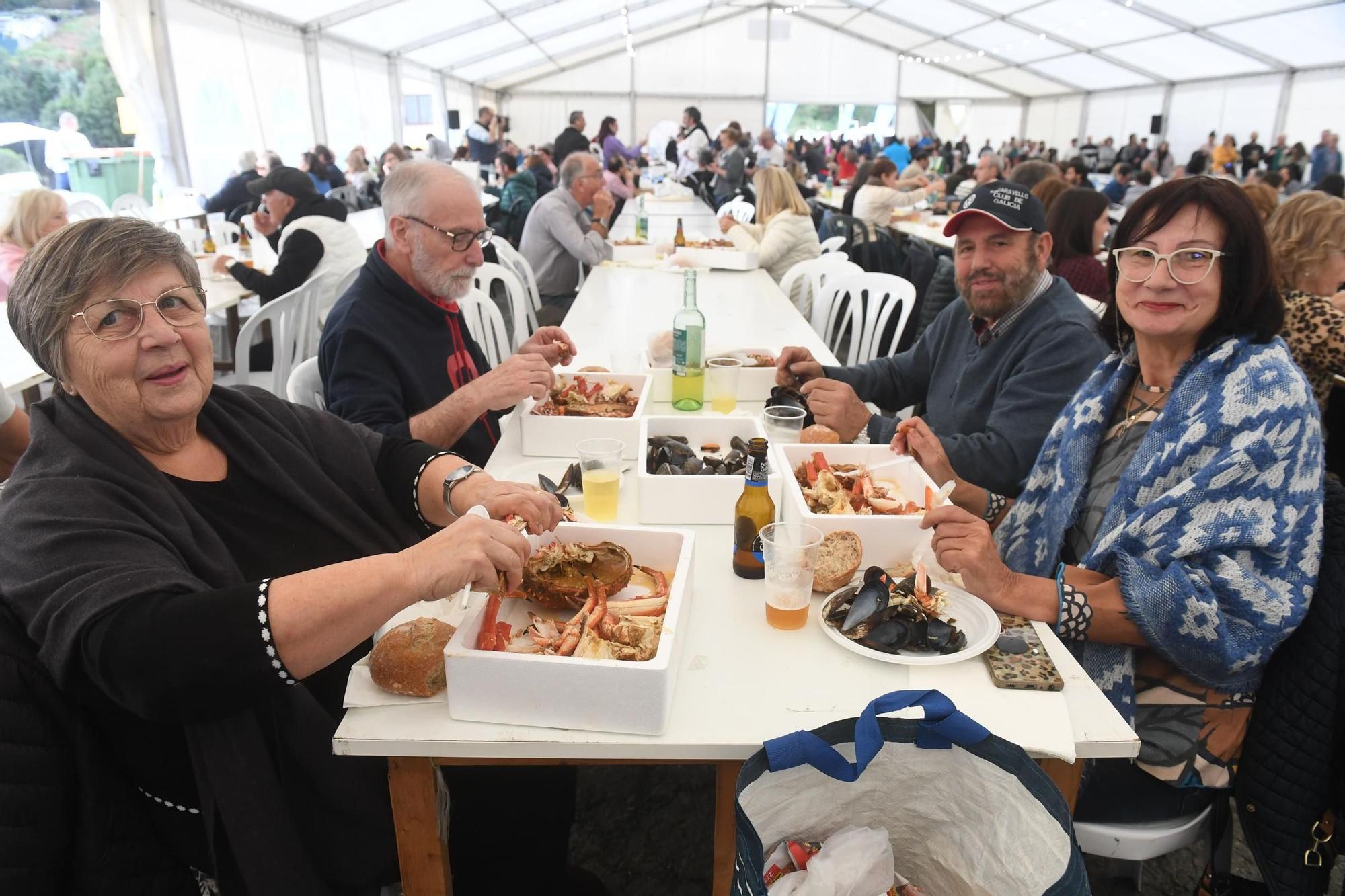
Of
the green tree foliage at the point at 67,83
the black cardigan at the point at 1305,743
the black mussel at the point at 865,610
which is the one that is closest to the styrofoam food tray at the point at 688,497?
the black mussel at the point at 865,610

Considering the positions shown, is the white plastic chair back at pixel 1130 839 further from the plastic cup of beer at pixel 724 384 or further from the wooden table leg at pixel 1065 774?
the plastic cup of beer at pixel 724 384

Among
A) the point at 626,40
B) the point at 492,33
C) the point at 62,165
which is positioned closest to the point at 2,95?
the point at 62,165

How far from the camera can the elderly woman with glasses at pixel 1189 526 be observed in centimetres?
132

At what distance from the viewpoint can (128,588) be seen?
3.43 feet

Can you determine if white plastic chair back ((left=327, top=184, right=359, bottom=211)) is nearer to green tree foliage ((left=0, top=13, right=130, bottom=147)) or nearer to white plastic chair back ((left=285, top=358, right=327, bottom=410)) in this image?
green tree foliage ((left=0, top=13, right=130, bottom=147))

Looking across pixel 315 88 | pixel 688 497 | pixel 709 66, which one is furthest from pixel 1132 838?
pixel 709 66

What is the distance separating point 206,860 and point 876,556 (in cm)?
120

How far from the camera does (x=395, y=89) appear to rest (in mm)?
16766

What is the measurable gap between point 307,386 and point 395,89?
16663 millimetres

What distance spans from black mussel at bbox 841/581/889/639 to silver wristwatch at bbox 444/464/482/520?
2.53 feet

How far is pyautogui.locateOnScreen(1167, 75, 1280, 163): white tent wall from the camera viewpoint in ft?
57.9

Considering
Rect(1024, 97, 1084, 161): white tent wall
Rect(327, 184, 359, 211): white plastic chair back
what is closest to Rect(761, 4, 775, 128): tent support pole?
Rect(1024, 97, 1084, 161): white tent wall

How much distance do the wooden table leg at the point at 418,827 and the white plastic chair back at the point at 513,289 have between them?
3.21 metres

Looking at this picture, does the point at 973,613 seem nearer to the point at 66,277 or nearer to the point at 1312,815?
the point at 1312,815
